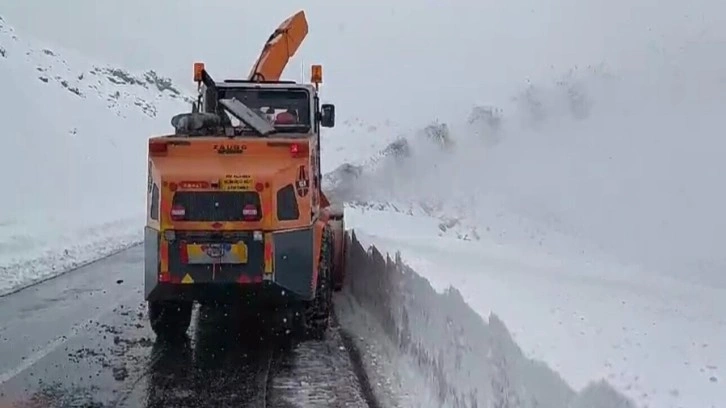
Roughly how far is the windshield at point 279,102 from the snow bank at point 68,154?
5.25 metres

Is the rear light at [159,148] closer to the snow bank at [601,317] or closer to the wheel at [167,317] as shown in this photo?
the wheel at [167,317]

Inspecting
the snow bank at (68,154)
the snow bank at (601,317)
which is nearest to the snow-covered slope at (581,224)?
the snow bank at (601,317)

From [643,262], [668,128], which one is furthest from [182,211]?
[668,128]

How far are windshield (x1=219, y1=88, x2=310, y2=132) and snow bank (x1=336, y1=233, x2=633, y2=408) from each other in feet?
6.13

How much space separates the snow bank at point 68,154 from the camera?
19.2 m

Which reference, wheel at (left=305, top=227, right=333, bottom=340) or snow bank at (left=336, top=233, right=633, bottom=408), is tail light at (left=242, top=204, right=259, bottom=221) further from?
snow bank at (left=336, top=233, right=633, bottom=408)

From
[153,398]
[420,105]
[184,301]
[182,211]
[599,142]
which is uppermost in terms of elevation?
[420,105]

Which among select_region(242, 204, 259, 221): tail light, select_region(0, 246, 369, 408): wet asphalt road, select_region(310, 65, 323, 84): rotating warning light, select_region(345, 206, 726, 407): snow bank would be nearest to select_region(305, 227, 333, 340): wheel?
select_region(0, 246, 369, 408): wet asphalt road

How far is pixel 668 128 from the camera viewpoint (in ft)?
86.1

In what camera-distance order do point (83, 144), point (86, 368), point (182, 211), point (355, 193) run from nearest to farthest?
point (86, 368) < point (182, 211) < point (355, 193) < point (83, 144)

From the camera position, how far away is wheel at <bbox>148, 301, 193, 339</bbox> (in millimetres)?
9617

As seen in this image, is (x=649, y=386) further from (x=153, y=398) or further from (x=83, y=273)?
(x=83, y=273)

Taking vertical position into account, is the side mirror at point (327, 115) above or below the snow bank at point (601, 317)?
above

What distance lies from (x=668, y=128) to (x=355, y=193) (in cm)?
1195
